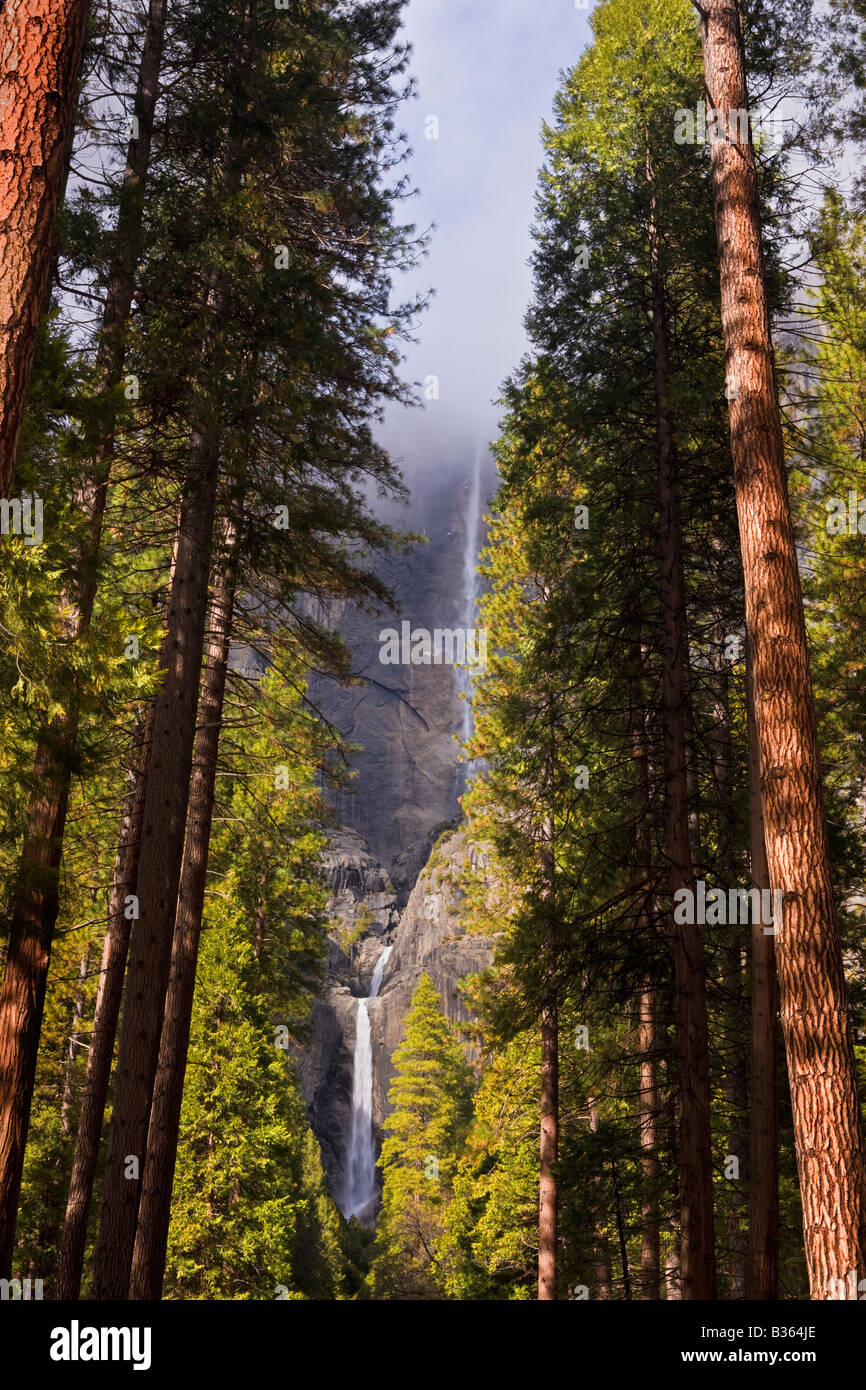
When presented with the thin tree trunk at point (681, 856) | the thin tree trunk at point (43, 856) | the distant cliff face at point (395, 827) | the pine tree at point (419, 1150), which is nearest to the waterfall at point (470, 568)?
the distant cliff face at point (395, 827)

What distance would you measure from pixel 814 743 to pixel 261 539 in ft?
14.7

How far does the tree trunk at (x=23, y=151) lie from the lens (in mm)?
3916

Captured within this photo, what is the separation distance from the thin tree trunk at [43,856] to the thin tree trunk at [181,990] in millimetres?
1325

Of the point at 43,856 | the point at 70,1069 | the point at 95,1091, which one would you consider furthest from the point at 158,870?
the point at 70,1069

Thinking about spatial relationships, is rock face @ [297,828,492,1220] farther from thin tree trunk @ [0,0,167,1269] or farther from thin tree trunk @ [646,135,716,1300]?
thin tree trunk @ [0,0,167,1269]

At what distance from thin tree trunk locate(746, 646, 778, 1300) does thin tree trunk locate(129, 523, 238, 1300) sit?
4444 mm

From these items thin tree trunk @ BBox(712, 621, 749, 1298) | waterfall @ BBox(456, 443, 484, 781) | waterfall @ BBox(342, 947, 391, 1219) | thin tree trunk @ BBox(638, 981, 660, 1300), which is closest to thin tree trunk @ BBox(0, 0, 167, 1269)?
thin tree trunk @ BBox(638, 981, 660, 1300)

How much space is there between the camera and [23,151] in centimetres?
394

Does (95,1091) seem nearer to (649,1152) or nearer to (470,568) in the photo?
(649,1152)

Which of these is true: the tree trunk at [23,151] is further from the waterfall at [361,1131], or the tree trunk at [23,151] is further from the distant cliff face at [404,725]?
the distant cliff face at [404,725]

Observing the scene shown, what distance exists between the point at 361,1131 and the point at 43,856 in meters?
44.0

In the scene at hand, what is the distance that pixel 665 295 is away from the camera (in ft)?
27.2

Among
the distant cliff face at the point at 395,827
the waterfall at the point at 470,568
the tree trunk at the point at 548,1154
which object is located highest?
the waterfall at the point at 470,568
